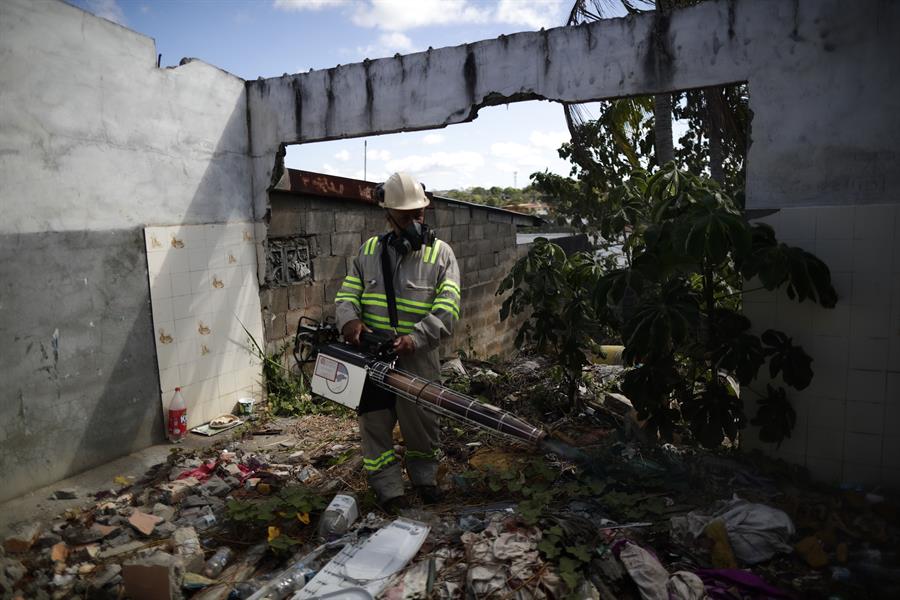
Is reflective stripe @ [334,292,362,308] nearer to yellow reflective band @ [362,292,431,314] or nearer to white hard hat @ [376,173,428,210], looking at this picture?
yellow reflective band @ [362,292,431,314]

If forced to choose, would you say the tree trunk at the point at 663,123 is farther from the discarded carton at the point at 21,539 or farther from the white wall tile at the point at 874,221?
the discarded carton at the point at 21,539

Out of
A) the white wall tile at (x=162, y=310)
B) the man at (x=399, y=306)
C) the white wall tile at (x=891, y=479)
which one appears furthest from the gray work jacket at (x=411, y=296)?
the white wall tile at (x=891, y=479)

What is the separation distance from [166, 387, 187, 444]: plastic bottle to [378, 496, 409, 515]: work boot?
2181 mm

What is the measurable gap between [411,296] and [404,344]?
1.15 ft

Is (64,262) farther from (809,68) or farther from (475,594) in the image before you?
(809,68)

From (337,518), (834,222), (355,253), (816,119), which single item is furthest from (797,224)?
(355,253)

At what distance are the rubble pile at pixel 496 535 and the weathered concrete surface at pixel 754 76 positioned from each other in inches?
69.6

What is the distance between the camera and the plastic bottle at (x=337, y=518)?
3145mm

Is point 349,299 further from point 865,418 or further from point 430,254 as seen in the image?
point 865,418

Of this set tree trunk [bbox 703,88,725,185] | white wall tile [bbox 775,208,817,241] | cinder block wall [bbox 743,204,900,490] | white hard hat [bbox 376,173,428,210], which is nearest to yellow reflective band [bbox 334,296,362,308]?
white hard hat [bbox 376,173,428,210]

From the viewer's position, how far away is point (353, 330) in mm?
3410

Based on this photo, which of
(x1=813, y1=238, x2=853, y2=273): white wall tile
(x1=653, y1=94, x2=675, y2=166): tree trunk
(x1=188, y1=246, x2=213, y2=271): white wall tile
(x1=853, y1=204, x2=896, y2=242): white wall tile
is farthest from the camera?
(x1=653, y1=94, x2=675, y2=166): tree trunk

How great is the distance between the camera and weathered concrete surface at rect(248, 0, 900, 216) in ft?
11.1

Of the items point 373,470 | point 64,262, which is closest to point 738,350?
point 373,470
